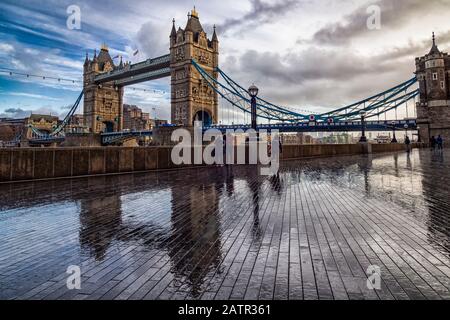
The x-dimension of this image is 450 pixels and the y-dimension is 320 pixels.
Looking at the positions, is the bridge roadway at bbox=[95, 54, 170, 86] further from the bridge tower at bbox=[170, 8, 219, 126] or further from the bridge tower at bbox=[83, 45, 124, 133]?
the bridge tower at bbox=[170, 8, 219, 126]

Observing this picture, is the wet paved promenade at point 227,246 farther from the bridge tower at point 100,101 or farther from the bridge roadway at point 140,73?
the bridge tower at point 100,101

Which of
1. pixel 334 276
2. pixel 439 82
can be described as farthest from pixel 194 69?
pixel 334 276

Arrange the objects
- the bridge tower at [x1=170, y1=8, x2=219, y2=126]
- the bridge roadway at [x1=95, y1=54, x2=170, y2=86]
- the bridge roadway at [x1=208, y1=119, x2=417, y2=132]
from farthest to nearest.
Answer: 1. the bridge roadway at [x1=95, y1=54, x2=170, y2=86]
2. the bridge tower at [x1=170, y1=8, x2=219, y2=126]
3. the bridge roadway at [x1=208, y1=119, x2=417, y2=132]

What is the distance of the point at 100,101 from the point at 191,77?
44221 mm

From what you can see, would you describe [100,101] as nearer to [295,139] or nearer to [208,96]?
[208,96]

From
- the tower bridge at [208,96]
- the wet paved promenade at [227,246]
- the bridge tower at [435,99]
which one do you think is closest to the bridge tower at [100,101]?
the tower bridge at [208,96]

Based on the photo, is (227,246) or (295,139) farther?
(295,139)

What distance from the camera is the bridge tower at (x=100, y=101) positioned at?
9844 centimetres

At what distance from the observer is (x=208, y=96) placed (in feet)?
248

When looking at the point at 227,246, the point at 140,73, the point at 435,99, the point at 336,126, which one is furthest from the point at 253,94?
the point at 140,73

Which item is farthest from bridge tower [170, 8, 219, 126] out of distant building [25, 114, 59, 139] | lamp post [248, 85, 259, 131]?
distant building [25, 114, 59, 139]

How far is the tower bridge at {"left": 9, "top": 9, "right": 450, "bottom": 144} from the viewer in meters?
43.6

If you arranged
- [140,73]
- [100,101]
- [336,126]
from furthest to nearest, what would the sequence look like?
[100,101], [140,73], [336,126]
